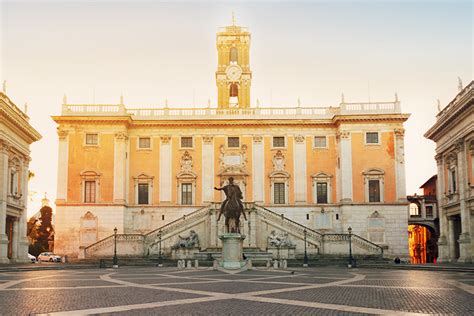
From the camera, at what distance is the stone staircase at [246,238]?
48.0m

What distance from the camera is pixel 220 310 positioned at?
13.3 meters

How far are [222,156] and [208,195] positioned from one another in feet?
12.3

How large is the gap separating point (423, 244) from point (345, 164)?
39955 mm

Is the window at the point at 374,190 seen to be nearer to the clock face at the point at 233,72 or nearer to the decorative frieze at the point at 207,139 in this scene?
the decorative frieze at the point at 207,139

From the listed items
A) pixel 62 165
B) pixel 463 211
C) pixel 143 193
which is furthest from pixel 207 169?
pixel 463 211

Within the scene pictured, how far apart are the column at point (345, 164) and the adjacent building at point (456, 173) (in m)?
7.13

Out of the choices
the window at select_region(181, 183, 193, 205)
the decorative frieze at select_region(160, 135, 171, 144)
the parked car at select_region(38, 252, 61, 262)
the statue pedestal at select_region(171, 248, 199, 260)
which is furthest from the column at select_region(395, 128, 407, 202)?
the parked car at select_region(38, 252, 61, 262)

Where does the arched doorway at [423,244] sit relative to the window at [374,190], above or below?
below

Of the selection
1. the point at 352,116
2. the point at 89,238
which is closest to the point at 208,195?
the point at 89,238

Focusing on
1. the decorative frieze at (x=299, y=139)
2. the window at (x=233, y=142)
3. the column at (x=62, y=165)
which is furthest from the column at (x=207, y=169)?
the column at (x=62, y=165)

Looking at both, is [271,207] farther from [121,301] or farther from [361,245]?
[121,301]

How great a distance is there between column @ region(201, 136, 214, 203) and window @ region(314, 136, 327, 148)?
368 inches

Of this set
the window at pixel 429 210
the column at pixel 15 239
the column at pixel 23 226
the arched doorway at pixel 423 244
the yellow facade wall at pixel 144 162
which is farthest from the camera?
the window at pixel 429 210

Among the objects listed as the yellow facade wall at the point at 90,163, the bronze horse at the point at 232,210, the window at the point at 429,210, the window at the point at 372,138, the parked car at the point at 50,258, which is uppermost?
the window at the point at 372,138
